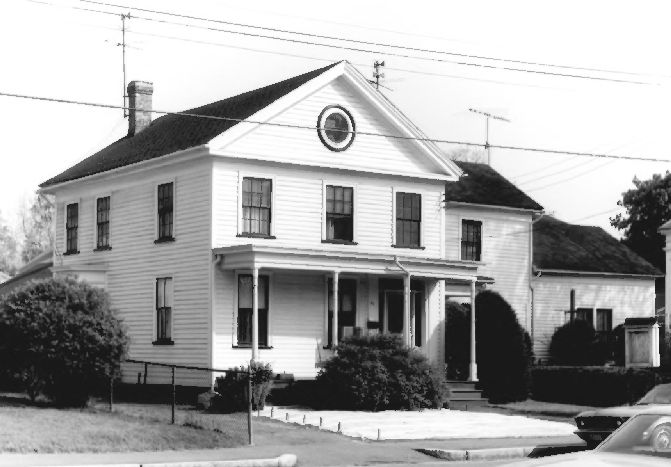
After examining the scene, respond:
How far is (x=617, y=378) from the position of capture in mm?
37500

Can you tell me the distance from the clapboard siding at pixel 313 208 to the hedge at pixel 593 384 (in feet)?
20.4

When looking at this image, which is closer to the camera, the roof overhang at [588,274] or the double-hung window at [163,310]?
the double-hung window at [163,310]

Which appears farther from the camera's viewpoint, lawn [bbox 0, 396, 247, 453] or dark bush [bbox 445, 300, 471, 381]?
dark bush [bbox 445, 300, 471, 381]

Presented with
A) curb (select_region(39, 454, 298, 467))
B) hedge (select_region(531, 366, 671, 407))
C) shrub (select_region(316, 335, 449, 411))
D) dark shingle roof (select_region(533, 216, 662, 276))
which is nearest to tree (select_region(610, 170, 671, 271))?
dark shingle roof (select_region(533, 216, 662, 276))

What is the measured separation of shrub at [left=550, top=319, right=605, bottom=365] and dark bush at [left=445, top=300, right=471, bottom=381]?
28.2ft

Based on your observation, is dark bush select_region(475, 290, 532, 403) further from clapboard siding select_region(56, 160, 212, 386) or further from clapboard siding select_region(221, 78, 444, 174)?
clapboard siding select_region(56, 160, 212, 386)

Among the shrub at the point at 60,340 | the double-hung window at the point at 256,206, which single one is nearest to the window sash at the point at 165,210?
the double-hung window at the point at 256,206

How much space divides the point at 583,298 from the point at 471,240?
8321 mm

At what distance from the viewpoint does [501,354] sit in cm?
3784

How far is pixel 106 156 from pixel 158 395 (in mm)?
9949

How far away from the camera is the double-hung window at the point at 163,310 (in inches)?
1396

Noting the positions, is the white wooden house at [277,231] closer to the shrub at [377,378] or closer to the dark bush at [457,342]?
the dark bush at [457,342]

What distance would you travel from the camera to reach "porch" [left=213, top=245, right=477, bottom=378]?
33375 mm

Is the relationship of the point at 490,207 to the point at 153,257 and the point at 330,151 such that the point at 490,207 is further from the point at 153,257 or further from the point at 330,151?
the point at 153,257
